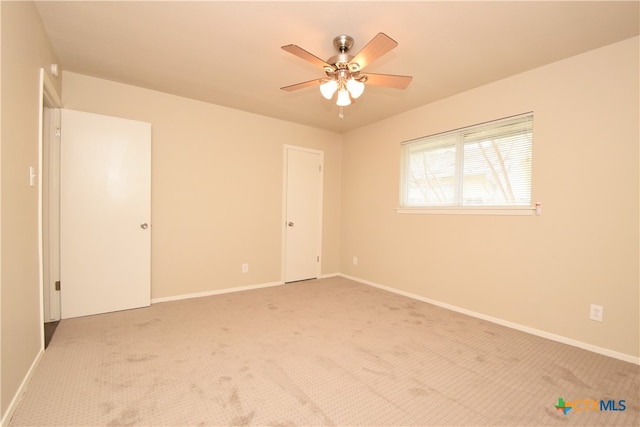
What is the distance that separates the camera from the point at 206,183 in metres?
3.74

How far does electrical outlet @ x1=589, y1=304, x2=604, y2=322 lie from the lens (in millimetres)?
2322

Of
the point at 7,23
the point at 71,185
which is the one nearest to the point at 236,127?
the point at 71,185

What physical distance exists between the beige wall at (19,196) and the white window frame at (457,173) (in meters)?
3.61

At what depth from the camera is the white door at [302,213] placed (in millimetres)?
4449

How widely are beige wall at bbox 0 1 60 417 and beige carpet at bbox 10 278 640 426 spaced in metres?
0.27

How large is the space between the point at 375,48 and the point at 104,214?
299 centimetres

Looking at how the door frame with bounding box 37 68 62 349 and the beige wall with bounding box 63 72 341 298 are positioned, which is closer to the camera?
the door frame with bounding box 37 68 62 349

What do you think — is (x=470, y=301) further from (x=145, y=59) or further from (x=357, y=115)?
(x=145, y=59)

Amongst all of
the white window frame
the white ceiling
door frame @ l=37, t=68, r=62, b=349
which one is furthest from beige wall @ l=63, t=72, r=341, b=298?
the white window frame

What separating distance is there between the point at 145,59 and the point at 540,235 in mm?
3911

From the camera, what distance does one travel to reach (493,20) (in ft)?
6.66
